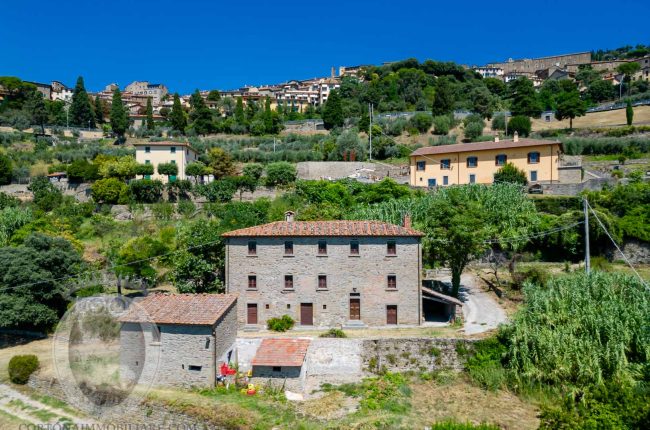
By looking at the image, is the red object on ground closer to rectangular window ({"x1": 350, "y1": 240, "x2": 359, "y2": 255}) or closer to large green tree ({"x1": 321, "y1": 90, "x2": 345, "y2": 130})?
rectangular window ({"x1": 350, "y1": 240, "x2": 359, "y2": 255})

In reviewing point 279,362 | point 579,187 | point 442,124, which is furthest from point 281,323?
point 442,124

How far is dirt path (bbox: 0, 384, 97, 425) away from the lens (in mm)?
20469

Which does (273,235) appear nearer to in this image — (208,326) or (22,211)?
(208,326)

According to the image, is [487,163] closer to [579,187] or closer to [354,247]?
[579,187]

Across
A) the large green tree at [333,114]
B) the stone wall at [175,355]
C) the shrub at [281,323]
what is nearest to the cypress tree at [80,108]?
the large green tree at [333,114]

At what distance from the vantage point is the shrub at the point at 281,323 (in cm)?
2734

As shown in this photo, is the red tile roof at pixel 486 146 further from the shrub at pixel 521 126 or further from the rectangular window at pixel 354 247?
the rectangular window at pixel 354 247

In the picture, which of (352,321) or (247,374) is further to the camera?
(352,321)

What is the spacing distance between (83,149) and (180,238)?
45.2 meters

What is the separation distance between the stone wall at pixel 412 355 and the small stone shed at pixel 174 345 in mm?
7313

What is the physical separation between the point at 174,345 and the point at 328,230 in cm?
1063

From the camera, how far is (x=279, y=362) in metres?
22.2

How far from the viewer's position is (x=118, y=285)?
108 feet

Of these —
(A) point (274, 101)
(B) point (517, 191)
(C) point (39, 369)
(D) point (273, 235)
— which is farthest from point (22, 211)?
(A) point (274, 101)
